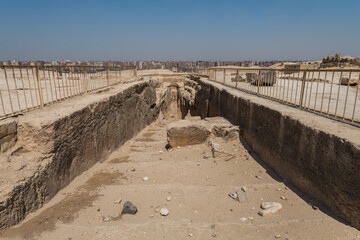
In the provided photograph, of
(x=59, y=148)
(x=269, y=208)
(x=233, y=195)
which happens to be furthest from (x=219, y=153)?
(x=59, y=148)

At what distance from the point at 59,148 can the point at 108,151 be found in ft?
6.95

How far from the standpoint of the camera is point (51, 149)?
3799 mm

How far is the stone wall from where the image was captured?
3145mm

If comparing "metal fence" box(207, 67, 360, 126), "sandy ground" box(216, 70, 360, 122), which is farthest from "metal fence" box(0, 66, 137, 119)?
"sandy ground" box(216, 70, 360, 122)

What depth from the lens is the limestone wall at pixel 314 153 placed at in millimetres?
2779

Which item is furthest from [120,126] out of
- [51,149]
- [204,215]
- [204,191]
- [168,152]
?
[204,215]

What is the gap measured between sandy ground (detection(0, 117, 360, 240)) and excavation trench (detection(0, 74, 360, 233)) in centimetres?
21

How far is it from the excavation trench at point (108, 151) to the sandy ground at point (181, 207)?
206mm

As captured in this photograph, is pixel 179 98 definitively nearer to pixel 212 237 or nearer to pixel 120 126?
pixel 120 126

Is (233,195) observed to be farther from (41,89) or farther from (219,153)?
(41,89)

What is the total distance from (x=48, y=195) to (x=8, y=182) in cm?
72

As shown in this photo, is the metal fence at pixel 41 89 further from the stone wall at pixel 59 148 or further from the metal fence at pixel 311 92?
the metal fence at pixel 311 92

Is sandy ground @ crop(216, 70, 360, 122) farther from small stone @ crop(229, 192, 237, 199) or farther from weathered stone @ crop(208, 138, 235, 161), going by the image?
small stone @ crop(229, 192, 237, 199)

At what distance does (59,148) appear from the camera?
13.1 feet
